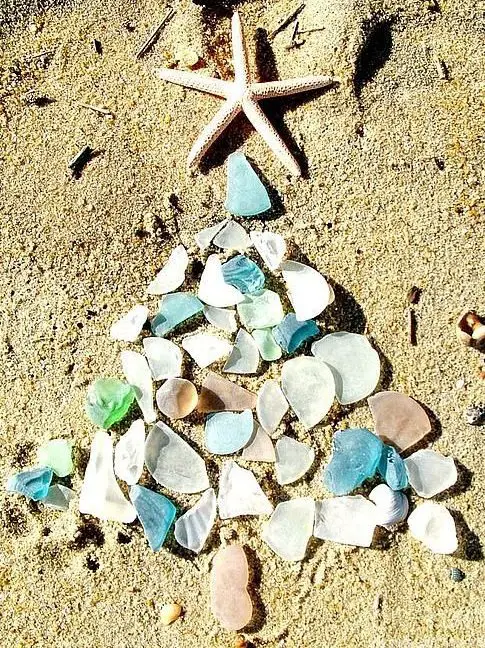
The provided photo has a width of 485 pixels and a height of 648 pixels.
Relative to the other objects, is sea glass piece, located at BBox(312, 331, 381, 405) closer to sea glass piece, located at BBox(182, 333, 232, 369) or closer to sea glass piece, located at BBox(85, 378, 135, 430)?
sea glass piece, located at BBox(182, 333, 232, 369)

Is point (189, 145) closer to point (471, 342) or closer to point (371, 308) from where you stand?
point (371, 308)

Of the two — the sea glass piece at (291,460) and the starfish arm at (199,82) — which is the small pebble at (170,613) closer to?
the sea glass piece at (291,460)

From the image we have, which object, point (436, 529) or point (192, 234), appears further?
point (192, 234)

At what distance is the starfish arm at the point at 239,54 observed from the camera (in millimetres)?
2186

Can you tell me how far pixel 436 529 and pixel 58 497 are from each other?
0.96 meters

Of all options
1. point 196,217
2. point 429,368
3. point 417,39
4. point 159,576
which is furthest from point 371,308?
point 159,576

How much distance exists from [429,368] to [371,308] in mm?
216

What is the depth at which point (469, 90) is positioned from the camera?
7.24 ft

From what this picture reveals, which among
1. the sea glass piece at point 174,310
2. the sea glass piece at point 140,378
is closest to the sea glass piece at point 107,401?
the sea glass piece at point 140,378

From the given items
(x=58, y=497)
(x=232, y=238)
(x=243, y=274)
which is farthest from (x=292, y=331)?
(x=58, y=497)

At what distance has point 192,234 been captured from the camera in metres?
2.23

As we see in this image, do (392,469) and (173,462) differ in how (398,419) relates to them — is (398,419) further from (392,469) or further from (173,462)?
(173,462)

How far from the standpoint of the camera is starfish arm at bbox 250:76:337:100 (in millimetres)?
2160

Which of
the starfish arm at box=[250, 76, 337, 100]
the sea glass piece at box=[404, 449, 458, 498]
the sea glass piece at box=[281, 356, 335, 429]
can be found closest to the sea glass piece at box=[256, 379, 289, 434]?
the sea glass piece at box=[281, 356, 335, 429]
